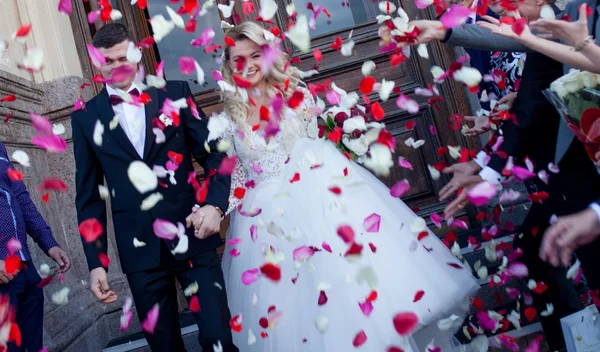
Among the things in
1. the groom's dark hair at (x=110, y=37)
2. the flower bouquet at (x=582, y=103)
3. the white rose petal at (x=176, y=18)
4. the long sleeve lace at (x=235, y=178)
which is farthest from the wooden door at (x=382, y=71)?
the flower bouquet at (x=582, y=103)

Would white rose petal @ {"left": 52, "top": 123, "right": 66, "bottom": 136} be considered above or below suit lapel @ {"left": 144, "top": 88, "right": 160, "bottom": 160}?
above

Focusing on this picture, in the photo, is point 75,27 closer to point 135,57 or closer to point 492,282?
point 135,57

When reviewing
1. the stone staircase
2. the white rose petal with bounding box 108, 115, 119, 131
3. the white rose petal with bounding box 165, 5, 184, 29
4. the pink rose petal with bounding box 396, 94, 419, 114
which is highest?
the white rose petal with bounding box 165, 5, 184, 29

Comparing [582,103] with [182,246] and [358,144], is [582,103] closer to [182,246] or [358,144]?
[358,144]

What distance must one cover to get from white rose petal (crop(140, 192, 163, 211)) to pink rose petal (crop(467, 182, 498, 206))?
1457 millimetres

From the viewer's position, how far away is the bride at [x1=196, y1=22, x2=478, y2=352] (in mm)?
2734

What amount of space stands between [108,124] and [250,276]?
1.03 metres

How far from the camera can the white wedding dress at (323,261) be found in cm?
273

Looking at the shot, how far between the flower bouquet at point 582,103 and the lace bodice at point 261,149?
56.3 inches

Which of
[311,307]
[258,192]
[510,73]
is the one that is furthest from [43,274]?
[510,73]

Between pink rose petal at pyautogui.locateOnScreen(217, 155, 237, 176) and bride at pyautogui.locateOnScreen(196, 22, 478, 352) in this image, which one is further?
pink rose petal at pyautogui.locateOnScreen(217, 155, 237, 176)

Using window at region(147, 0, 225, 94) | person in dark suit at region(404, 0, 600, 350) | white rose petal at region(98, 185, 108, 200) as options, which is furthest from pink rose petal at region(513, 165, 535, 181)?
window at region(147, 0, 225, 94)

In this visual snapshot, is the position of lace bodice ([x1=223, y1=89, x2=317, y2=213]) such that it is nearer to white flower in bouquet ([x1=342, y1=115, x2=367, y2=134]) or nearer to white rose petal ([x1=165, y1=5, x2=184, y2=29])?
white flower in bouquet ([x1=342, y1=115, x2=367, y2=134])

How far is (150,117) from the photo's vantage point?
3025 millimetres
